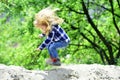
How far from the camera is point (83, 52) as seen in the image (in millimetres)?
25609

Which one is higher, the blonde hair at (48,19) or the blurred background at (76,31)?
the blonde hair at (48,19)

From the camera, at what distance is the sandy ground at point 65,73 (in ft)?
25.9

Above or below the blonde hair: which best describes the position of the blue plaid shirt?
below

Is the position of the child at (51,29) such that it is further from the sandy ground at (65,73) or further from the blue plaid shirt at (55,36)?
the sandy ground at (65,73)

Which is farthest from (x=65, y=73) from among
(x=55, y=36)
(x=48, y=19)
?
(x=48, y=19)

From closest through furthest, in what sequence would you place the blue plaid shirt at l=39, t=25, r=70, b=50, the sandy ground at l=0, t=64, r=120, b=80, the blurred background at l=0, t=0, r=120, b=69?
the sandy ground at l=0, t=64, r=120, b=80 < the blue plaid shirt at l=39, t=25, r=70, b=50 < the blurred background at l=0, t=0, r=120, b=69

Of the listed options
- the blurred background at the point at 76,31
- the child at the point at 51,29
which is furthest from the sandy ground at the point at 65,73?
the blurred background at the point at 76,31

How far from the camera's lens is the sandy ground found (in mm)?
7905

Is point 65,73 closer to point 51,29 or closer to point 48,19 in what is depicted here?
point 51,29

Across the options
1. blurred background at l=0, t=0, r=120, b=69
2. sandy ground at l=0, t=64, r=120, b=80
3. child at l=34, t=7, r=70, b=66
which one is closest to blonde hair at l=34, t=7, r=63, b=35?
child at l=34, t=7, r=70, b=66

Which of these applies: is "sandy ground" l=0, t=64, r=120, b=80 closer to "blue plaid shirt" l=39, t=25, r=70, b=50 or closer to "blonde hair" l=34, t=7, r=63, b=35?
"blue plaid shirt" l=39, t=25, r=70, b=50

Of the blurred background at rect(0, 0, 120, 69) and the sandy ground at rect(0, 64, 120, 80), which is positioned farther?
the blurred background at rect(0, 0, 120, 69)

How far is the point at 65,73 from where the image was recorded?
8.31 meters

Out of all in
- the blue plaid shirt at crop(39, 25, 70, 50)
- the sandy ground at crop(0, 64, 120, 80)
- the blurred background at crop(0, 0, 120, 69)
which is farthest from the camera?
the blurred background at crop(0, 0, 120, 69)
